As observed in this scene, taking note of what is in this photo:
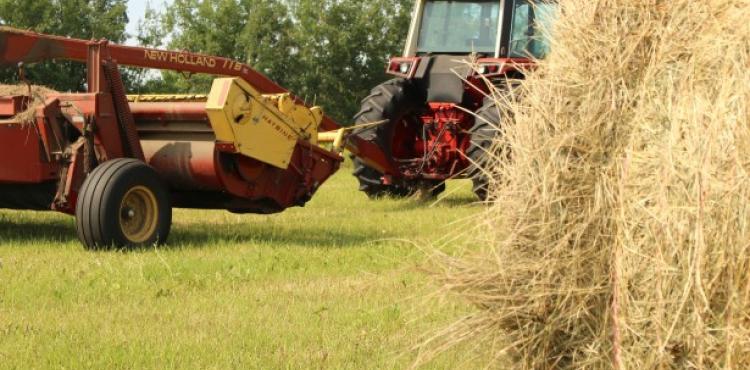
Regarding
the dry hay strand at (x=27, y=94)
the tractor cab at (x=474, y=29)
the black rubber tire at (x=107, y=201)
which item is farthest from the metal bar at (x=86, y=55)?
the tractor cab at (x=474, y=29)

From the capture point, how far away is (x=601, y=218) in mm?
4180

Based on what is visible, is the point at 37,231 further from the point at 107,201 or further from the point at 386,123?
the point at 386,123

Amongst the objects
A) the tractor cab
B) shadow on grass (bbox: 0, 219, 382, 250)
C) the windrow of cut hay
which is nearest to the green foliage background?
the tractor cab

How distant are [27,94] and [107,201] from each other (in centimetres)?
125

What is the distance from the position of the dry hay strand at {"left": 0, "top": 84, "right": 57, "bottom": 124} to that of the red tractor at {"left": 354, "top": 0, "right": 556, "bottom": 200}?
13.2 feet

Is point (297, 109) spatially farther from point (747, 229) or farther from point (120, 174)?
point (747, 229)

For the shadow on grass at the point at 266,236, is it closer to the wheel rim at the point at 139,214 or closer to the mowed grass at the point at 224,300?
the mowed grass at the point at 224,300

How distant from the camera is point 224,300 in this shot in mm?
6688

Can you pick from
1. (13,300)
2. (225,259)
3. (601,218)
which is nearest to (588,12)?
(601,218)

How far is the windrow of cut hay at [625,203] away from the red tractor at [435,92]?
7703mm

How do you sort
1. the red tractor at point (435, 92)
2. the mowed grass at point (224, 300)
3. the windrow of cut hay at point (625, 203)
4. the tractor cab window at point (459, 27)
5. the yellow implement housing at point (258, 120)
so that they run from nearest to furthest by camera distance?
the windrow of cut hay at point (625, 203) < the mowed grass at point (224, 300) < the yellow implement housing at point (258, 120) < the red tractor at point (435, 92) < the tractor cab window at point (459, 27)

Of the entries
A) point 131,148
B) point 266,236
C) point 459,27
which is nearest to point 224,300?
point 131,148

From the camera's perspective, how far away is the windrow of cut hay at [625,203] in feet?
12.3

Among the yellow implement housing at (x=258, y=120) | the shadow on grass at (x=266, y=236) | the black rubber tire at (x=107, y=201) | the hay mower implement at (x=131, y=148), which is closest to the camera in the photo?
the black rubber tire at (x=107, y=201)
